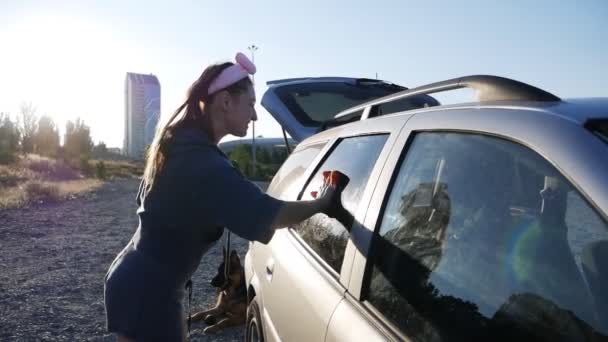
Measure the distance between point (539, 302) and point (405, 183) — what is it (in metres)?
0.68

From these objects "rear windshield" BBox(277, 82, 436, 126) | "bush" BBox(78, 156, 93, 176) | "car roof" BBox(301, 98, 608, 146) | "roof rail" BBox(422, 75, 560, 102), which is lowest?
"bush" BBox(78, 156, 93, 176)

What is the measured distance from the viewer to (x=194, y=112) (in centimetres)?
189

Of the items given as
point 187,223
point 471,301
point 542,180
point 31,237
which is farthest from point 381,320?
point 31,237

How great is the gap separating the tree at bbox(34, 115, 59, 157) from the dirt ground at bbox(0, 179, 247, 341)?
135 ft

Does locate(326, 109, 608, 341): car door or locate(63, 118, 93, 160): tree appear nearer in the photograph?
locate(326, 109, 608, 341): car door

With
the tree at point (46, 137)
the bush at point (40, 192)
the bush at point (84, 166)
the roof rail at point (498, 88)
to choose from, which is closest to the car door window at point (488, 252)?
the roof rail at point (498, 88)

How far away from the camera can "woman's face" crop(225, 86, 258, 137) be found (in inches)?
75.9

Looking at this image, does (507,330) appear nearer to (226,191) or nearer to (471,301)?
(471,301)

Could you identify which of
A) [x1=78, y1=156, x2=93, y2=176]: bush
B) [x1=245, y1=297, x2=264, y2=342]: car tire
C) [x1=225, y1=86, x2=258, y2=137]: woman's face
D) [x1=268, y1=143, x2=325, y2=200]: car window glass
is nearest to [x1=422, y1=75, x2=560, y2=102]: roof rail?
[x1=225, y1=86, x2=258, y2=137]: woman's face

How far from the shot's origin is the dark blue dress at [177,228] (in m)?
1.71

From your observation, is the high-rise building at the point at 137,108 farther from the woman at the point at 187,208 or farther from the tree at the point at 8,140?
the woman at the point at 187,208

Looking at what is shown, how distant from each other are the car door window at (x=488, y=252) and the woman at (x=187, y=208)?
1.47 ft

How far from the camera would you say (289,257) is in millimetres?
2514

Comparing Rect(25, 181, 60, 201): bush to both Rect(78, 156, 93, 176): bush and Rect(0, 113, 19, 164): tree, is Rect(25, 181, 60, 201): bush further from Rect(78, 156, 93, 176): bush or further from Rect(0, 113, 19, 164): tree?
Rect(78, 156, 93, 176): bush
